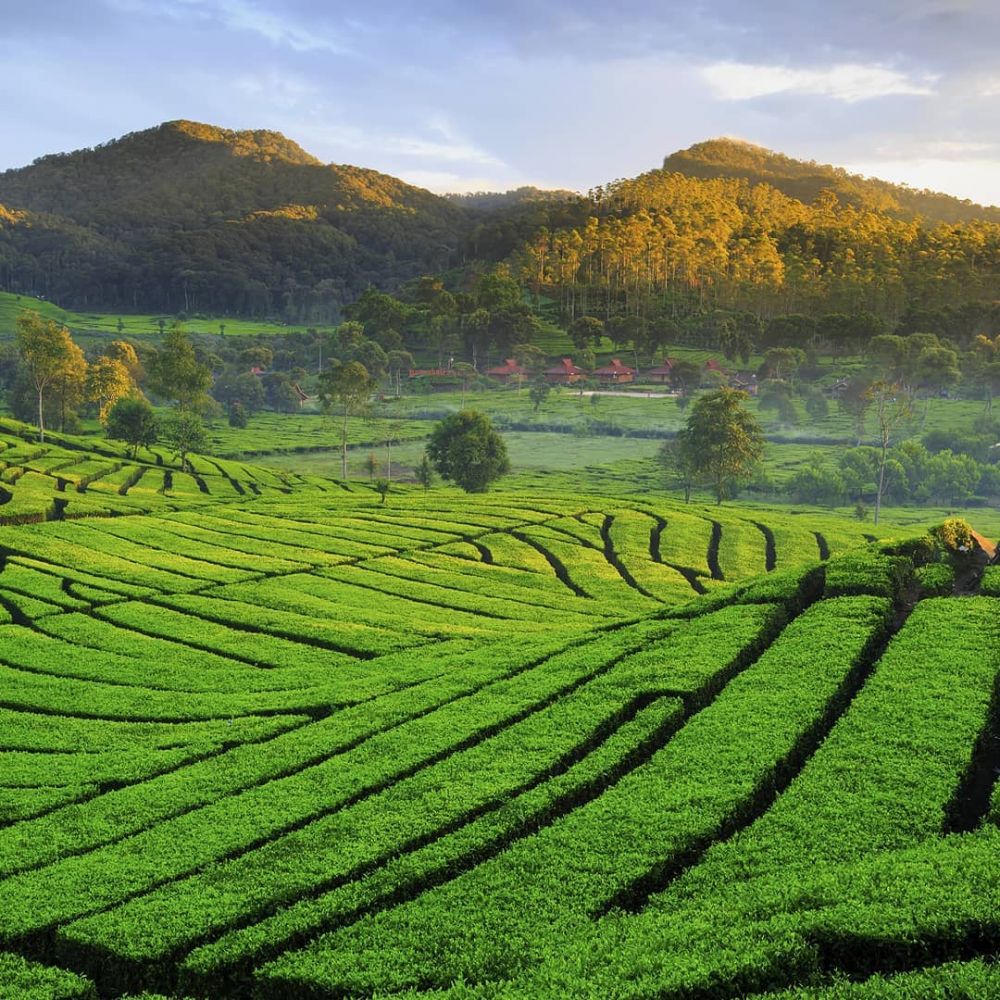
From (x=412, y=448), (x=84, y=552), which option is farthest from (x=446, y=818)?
(x=412, y=448)

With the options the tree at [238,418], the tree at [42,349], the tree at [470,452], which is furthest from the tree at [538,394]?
the tree at [42,349]

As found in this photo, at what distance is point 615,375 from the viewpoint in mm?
161625

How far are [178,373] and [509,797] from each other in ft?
303

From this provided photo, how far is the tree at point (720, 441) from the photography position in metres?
92.8

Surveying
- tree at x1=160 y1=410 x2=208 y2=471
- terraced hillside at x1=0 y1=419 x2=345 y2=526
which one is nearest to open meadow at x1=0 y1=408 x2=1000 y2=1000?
terraced hillside at x1=0 y1=419 x2=345 y2=526

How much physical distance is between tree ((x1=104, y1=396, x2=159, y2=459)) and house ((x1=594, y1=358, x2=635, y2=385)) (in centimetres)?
8142

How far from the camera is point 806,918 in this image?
14453 mm

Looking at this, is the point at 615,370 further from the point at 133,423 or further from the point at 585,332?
the point at 133,423

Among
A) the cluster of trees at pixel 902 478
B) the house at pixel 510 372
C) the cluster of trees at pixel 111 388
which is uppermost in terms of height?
the house at pixel 510 372

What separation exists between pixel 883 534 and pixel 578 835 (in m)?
59.4

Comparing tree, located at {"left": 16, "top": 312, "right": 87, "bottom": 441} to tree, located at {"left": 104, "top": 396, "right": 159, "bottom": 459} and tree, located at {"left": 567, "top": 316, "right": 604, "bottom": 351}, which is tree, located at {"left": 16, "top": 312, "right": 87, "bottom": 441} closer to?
tree, located at {"left": 104, "top": 396, "right": 159, "bottom": 459}

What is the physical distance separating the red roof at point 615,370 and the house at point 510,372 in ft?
37.2

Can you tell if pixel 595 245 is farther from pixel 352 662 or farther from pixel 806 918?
pixel 806 918

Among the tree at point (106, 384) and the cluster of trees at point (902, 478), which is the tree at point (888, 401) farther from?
the tree at point (106, 384)
